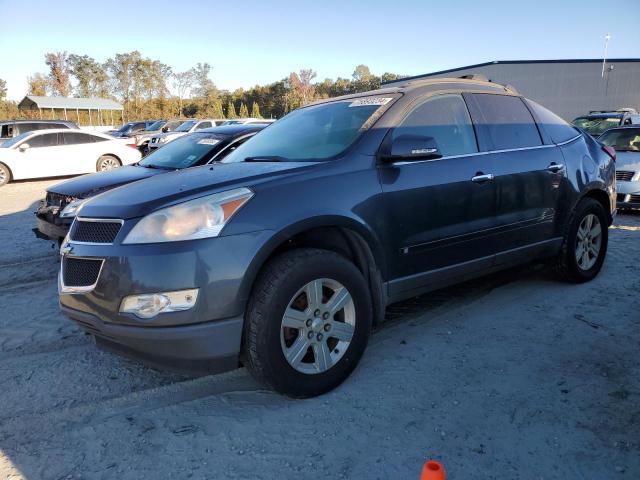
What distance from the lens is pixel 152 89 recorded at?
6425cm

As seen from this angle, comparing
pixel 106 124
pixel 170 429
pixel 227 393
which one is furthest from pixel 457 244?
pixel 106 124

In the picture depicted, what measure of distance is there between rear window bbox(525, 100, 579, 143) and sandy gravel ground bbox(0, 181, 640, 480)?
1546mm

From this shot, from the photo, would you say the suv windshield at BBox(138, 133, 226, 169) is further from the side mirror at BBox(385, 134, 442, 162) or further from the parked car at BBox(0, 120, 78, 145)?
the parked car at BBox(0, 120, 78, 145)

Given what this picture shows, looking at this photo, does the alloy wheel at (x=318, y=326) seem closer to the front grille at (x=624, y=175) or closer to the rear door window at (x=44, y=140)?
the front grille at (x=624, y=175)

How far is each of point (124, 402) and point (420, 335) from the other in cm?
209

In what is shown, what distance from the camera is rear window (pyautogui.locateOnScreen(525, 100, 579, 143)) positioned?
4.46 metres

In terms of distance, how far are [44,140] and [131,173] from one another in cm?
1013

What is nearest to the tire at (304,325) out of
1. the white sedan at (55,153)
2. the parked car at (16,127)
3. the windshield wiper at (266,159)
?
the windshield wiper at (266,159)

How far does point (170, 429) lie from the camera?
8.64 feet

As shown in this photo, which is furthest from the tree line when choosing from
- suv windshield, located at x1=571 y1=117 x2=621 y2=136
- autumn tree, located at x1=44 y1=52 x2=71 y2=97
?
suv windshield, located at x1=571 y1=117 x2=621 y2=136

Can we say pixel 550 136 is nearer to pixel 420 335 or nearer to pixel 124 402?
pixel 420 335

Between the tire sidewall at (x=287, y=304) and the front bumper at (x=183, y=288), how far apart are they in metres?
0.18

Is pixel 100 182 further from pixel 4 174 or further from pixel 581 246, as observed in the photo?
pixel 4 174

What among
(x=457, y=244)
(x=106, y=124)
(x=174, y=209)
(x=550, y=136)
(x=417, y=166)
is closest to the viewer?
(x=174, y=209)
